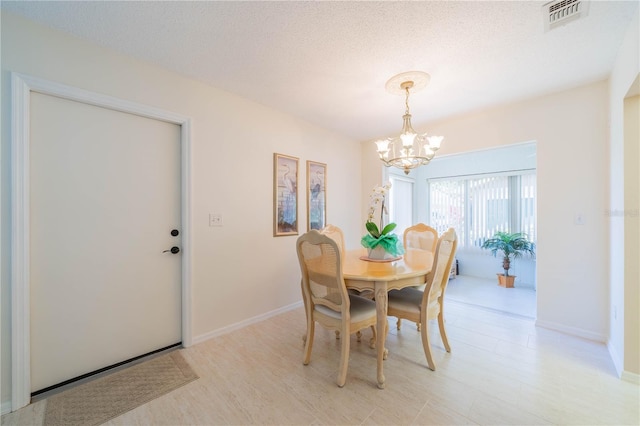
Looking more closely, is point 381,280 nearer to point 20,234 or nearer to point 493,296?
point 20,234

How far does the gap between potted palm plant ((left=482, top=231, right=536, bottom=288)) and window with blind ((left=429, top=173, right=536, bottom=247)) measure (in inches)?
9.2

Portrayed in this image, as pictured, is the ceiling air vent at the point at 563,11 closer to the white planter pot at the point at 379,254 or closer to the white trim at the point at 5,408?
the white planter pot at the point at 379,254

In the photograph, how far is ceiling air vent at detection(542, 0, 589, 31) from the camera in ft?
4.68

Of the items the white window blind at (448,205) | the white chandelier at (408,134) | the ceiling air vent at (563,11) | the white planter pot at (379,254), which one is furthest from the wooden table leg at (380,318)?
the white window blind at (448,205)

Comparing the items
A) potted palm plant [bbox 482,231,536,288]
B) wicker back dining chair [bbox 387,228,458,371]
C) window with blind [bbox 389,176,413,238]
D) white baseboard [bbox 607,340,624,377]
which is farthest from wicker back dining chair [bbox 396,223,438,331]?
potted palm plant [bbox 482,231,536,288]

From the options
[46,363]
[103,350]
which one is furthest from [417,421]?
[46,363]

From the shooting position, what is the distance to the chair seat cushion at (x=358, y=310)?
1.79m

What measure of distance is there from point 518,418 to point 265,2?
2740 mm

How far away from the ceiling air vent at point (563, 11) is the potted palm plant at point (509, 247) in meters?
3.38

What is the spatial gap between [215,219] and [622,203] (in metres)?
3.23

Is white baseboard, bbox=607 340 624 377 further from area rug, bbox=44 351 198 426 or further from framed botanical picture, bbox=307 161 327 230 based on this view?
area rug, bbox=44 351 198 426

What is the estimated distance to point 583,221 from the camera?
2.37 metres

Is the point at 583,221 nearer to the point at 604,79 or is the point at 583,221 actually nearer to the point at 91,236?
the point at 604,79

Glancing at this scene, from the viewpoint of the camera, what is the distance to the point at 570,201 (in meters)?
2.42
